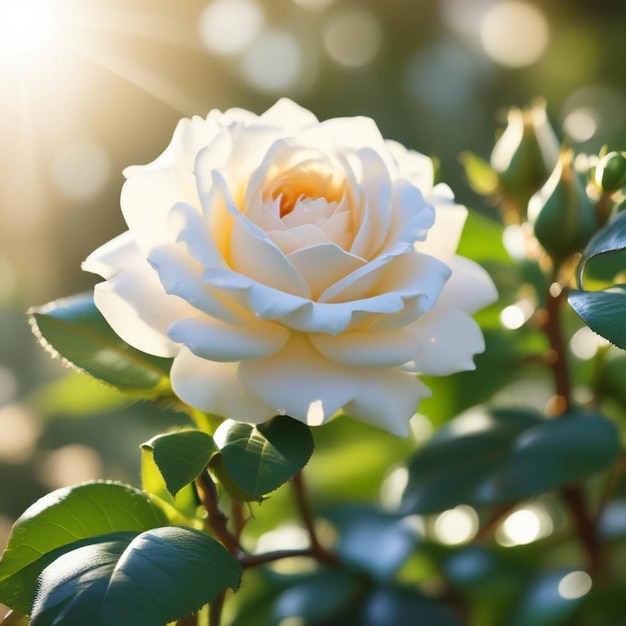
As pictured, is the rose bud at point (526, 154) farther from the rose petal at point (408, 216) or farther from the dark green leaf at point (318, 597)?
the dark green leaf at point (318, 597)

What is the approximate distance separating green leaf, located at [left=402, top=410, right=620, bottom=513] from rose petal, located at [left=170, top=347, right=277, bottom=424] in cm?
17

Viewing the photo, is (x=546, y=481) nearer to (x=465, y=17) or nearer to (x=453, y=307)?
(x=453, y=307)

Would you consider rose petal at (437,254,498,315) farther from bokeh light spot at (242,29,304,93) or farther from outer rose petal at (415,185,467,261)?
bokeh light spot at (242,29,304,93)

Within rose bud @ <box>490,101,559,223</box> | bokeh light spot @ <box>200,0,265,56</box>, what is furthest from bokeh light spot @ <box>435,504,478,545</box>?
bokeh light spot @ <box>200,0,265,56</box>

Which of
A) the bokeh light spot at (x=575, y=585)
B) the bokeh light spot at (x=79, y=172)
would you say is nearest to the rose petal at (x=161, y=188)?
the bokeh light spot at (x=575, y=585)

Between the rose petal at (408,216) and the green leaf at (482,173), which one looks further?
the green leaf at (482,173)

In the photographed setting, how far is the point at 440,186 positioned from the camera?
1.41ft

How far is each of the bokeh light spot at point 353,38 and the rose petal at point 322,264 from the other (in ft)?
2.98

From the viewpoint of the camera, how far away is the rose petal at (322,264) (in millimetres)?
360

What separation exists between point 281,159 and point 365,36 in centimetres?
91

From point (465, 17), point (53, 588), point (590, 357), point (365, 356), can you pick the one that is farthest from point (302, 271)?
point (465, 17)

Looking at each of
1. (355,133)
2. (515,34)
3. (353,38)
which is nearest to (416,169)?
(355,133)

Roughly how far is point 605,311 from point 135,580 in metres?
0.20

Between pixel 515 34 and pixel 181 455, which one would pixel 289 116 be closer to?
pixel 181 455
